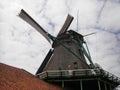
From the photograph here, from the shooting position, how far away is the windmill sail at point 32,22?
78.2ft

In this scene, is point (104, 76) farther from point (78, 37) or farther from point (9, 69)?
point (9, 69)

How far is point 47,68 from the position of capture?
79.2 feet

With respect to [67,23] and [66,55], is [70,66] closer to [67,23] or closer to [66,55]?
[66,55]

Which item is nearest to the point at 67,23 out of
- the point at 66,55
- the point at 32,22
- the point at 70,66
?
the point at 32,22

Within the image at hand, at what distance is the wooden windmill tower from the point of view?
69.6 ft

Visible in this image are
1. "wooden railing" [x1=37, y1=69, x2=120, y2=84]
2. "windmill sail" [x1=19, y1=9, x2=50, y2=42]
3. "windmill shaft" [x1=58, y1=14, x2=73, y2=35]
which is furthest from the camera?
"windmill shaft" [x1=58, y1=14, x2=73, y2=35]

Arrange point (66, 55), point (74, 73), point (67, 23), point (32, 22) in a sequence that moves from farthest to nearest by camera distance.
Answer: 1. point (67, 23)
2. point (32, 22)
3. point (66, 55)
4. point (74, 73)

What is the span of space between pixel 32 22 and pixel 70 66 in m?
6.63

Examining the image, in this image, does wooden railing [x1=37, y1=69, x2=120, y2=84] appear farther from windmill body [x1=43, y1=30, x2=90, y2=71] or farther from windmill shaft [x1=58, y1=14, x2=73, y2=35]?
windmill shaft [x1=58, y1=14, x2=73, y2=35]

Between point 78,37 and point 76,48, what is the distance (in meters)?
1.71

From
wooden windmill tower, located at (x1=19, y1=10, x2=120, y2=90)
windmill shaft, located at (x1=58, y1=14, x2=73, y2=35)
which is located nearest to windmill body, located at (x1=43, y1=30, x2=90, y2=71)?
wooden windmill tower, located at (x1=19, y1=10, x2=120, y2=90)

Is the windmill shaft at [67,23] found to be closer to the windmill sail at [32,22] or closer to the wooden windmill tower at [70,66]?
the wooden windmill tower at [70,66]

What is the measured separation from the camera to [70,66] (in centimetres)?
2281

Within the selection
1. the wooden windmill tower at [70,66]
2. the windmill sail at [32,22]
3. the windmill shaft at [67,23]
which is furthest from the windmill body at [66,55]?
the windmill shaft at [67,23]
